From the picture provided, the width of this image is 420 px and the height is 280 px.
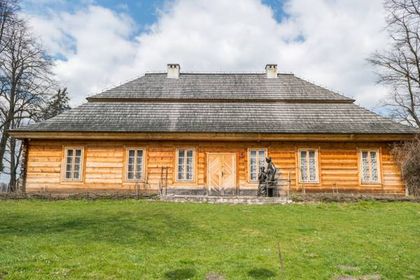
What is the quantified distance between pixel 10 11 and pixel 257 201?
13.4 m

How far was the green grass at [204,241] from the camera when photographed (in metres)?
7.27

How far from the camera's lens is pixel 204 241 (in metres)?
9.50

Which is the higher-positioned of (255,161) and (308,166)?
(255,161)

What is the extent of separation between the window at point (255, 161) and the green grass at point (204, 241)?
362 centimetres

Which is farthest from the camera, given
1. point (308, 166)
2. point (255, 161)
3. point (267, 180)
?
point (255, 161)

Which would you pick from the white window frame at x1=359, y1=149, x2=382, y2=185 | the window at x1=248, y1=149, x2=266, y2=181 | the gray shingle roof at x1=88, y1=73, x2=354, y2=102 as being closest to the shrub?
the white window frame at x1=359, y1=149, x2=382, y2=185

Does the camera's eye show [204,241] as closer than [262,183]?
Yes

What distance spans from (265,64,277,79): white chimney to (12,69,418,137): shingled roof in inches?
17.6

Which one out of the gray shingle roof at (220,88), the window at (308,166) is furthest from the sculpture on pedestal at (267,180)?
the gray shingle roof at (220,88)

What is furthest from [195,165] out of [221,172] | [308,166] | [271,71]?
[271,71]

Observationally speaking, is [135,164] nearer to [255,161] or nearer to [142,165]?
[142,165]

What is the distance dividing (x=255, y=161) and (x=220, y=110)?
3.37m

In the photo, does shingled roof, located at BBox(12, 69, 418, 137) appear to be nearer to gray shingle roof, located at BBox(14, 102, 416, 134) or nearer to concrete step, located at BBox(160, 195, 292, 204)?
gray shingle roof, located at BBox(14, 102, 416, 134)

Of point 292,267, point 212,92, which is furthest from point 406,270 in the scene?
point 212,92
